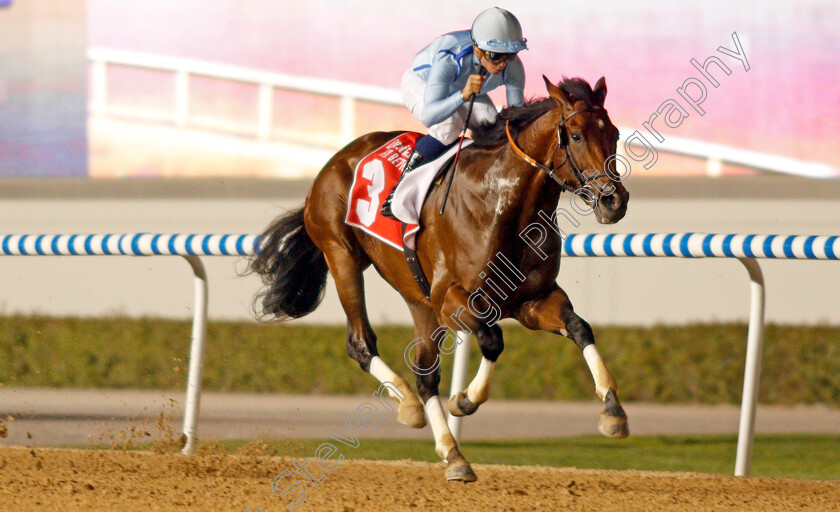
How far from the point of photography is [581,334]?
11.5 feet

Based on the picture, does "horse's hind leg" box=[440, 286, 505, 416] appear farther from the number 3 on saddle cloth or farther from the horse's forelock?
the horse's forelock

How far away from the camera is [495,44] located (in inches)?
141

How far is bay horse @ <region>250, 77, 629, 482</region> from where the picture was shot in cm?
331

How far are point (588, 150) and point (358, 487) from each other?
1.60 meters

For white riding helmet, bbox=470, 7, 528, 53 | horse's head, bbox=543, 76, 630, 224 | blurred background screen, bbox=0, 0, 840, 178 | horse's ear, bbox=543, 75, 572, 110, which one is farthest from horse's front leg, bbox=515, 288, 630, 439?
blurred background screen, bbox=0, 0, 840, 178

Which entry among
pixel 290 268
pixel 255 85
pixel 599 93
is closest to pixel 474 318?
pixel 599 93

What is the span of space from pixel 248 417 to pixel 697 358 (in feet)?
10.2

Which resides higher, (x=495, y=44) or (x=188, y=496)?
(x=495, y=44)

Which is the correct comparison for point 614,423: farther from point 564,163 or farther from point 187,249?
point 187,249

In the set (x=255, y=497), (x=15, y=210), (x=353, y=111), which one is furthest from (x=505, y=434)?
(x=15, y=210)

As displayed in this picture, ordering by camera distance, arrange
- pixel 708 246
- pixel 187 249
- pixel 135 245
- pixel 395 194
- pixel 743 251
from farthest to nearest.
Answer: pixel 135 245 → pixel 187 249 → pixel 708 246 → pixel 743 251 → pixel 395 194

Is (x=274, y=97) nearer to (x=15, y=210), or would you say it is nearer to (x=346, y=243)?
(x=15, y=210)

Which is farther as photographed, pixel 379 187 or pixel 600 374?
pixel 379 187

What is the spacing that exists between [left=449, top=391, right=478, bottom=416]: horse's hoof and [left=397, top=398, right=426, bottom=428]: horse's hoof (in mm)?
117
